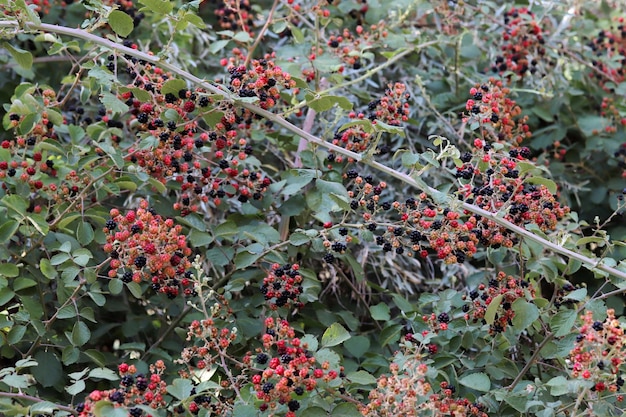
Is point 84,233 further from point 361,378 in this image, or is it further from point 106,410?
point 361,378

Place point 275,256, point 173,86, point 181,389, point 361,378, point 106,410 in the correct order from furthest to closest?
point 275,256
point 173,86
point 361,378
point 181,389
point 106,410

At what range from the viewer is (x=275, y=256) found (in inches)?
90.7

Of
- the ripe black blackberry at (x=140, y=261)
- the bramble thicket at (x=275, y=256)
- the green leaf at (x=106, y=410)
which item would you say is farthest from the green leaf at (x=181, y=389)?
the ripe black blackberry at (x=140, y=261)

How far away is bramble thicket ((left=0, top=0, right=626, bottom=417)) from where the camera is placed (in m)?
1.89

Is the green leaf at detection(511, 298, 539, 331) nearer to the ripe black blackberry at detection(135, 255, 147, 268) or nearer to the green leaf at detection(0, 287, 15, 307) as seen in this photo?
the ripe black blackberry at detection(135, 255, 147, 268)

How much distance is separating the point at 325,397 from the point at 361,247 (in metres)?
0.88

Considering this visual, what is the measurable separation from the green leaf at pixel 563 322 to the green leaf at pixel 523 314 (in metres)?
0.04

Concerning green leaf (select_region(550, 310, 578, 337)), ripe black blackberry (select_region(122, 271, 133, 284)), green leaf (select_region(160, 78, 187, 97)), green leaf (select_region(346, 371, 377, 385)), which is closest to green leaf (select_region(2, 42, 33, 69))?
green leaf (select_region(160, 78, 187, 97))

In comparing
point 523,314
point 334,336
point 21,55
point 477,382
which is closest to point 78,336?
point 334,336

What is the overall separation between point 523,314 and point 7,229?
131 centimetres

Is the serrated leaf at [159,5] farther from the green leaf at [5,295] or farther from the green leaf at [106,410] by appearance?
the green leaf at [106,410]

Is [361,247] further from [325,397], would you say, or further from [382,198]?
[325,397]

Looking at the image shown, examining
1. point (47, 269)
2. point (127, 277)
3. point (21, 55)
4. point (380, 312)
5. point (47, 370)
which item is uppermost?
point (21, 55)

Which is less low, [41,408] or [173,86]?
[173,86]
